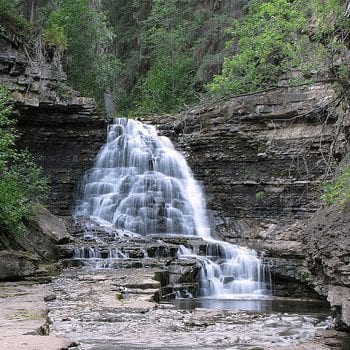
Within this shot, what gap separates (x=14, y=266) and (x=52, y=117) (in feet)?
35.2

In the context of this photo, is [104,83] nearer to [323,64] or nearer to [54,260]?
[54,260]

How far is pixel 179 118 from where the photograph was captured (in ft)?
70.9

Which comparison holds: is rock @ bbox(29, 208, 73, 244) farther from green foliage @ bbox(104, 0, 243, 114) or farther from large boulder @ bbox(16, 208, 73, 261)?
green foliage @ bbox(104, 0, 243, 114)

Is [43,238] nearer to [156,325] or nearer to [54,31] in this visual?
[156,325]

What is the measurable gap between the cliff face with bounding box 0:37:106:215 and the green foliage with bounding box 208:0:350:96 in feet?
20.0

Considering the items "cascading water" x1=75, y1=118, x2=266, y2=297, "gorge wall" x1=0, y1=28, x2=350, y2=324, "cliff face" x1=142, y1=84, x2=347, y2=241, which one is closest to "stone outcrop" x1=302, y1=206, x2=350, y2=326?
"gorge wall" x1=0, y1=28, x2=350, y2=324

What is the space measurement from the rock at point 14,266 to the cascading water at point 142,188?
7.55 meters

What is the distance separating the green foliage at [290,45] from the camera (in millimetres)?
10070

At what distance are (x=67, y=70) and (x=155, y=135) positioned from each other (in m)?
6.37

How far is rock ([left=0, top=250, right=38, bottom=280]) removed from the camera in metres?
10.7

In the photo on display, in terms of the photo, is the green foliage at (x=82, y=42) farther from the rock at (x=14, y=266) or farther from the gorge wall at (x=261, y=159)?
the rock at (x=14, y=266)

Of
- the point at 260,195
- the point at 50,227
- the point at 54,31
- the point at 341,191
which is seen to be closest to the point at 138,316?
the point at 341,191

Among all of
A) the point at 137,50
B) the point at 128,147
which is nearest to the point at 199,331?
the point at 128,147

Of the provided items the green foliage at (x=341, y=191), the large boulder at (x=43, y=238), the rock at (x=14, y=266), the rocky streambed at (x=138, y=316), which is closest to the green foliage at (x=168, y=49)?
the large boulder at (x=43, y=238)
